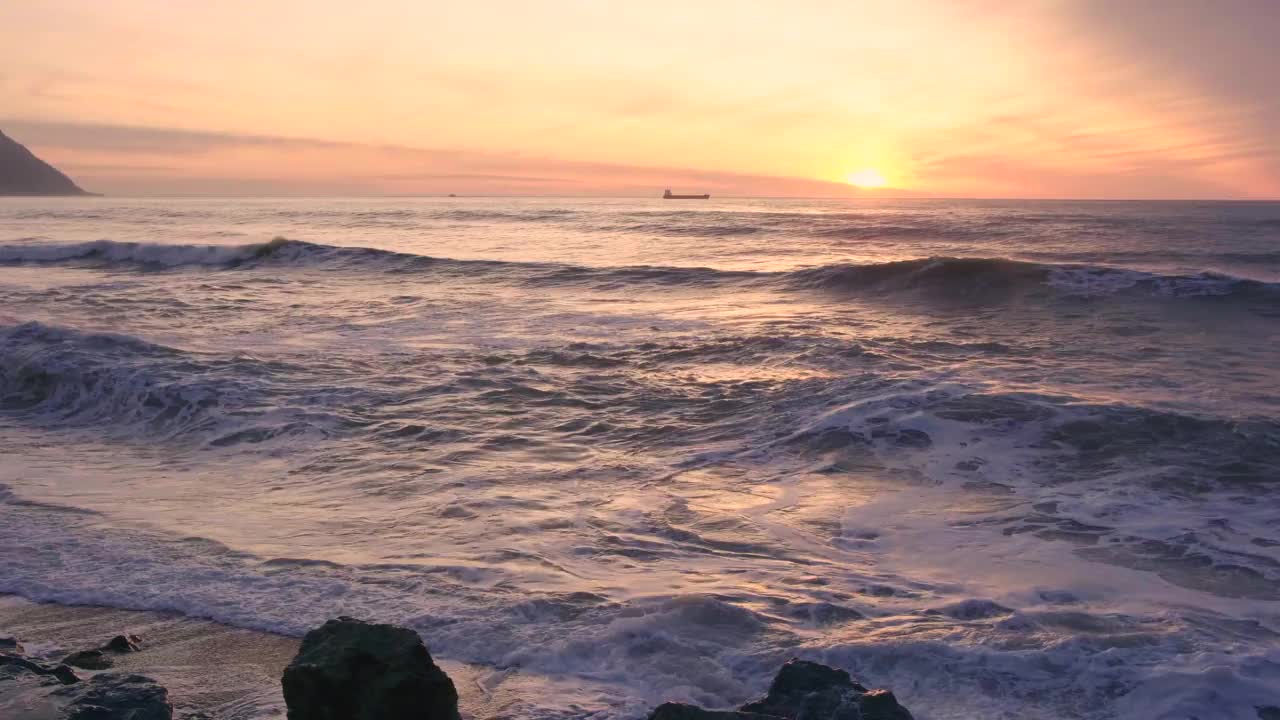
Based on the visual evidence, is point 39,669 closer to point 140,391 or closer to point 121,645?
point 121,645

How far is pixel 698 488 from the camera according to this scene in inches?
263

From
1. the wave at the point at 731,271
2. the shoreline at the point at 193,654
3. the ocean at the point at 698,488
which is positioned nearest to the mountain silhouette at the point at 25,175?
the wave at the point at 731,271

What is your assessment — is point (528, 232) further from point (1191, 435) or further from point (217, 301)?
point (1191, 435)

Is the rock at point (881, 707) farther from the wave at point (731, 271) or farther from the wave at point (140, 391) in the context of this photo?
the wave at point (731, 271)

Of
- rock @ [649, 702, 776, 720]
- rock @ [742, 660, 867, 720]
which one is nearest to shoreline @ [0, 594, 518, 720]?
rock @ [649, 702, 776, 720]

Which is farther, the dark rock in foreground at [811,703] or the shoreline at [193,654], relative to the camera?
the shoreline at [193,654]

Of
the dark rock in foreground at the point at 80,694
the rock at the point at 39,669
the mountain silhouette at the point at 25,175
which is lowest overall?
the rock at the point at 39,669

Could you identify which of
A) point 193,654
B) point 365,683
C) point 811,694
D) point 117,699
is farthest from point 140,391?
point 811,694

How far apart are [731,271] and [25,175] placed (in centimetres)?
17338

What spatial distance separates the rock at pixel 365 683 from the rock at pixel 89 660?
4.87 ft

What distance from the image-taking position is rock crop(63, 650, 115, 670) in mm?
3971

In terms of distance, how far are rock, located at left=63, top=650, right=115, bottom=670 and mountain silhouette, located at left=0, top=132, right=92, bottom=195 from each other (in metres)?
176

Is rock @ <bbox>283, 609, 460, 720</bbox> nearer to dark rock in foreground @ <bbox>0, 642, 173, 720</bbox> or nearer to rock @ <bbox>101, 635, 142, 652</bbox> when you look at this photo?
dark rock in foreground @ <bbox>0, 642, 173, 720</bbox>

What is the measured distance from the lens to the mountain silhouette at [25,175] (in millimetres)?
148625
